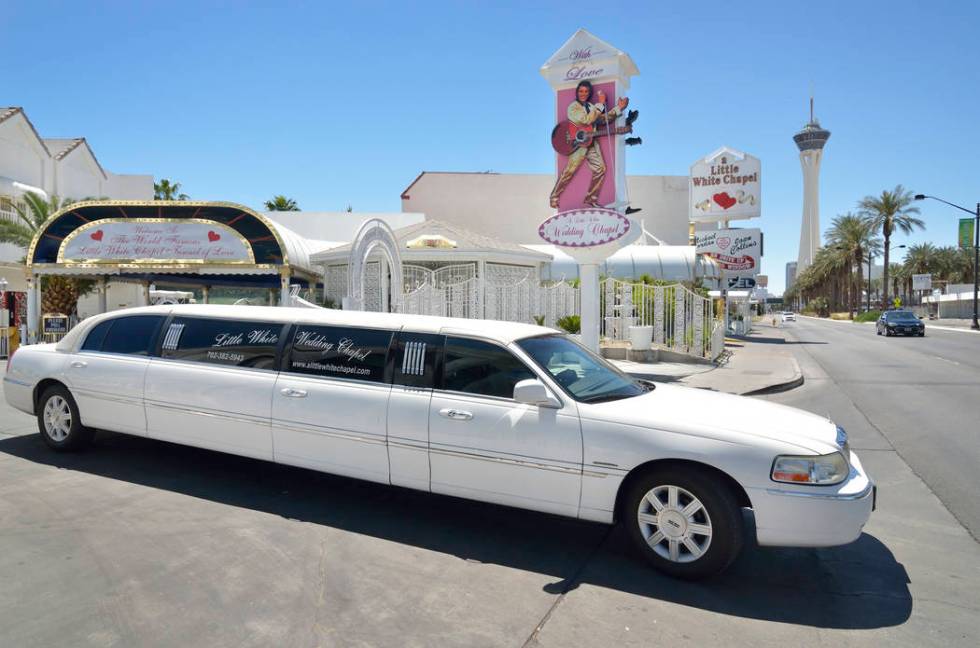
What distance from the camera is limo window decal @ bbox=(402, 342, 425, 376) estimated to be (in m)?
4.85

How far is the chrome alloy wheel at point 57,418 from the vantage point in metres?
6.47

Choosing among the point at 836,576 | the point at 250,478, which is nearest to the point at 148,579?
the point at 250,478

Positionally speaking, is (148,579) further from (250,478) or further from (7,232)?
(7,232)

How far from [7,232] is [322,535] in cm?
2705

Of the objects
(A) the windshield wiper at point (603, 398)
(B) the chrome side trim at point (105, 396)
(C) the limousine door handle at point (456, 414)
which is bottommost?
(B) the chrome side trim at point (105, 396)

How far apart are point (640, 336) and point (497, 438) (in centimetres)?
1257

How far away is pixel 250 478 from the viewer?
5941 mm

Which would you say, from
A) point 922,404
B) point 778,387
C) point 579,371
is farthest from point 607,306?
point 579,371

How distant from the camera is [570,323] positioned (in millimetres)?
18453

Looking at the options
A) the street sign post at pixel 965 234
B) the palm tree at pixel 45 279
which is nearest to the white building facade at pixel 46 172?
the palm tree at pixel 45 279

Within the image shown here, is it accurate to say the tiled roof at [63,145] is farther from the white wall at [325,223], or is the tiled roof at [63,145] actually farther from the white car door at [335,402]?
the white car door at [335,402]

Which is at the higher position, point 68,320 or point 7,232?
point 7,232

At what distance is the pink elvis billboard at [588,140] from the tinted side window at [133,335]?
35.4ft

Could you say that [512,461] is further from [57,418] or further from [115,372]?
[57,418]
